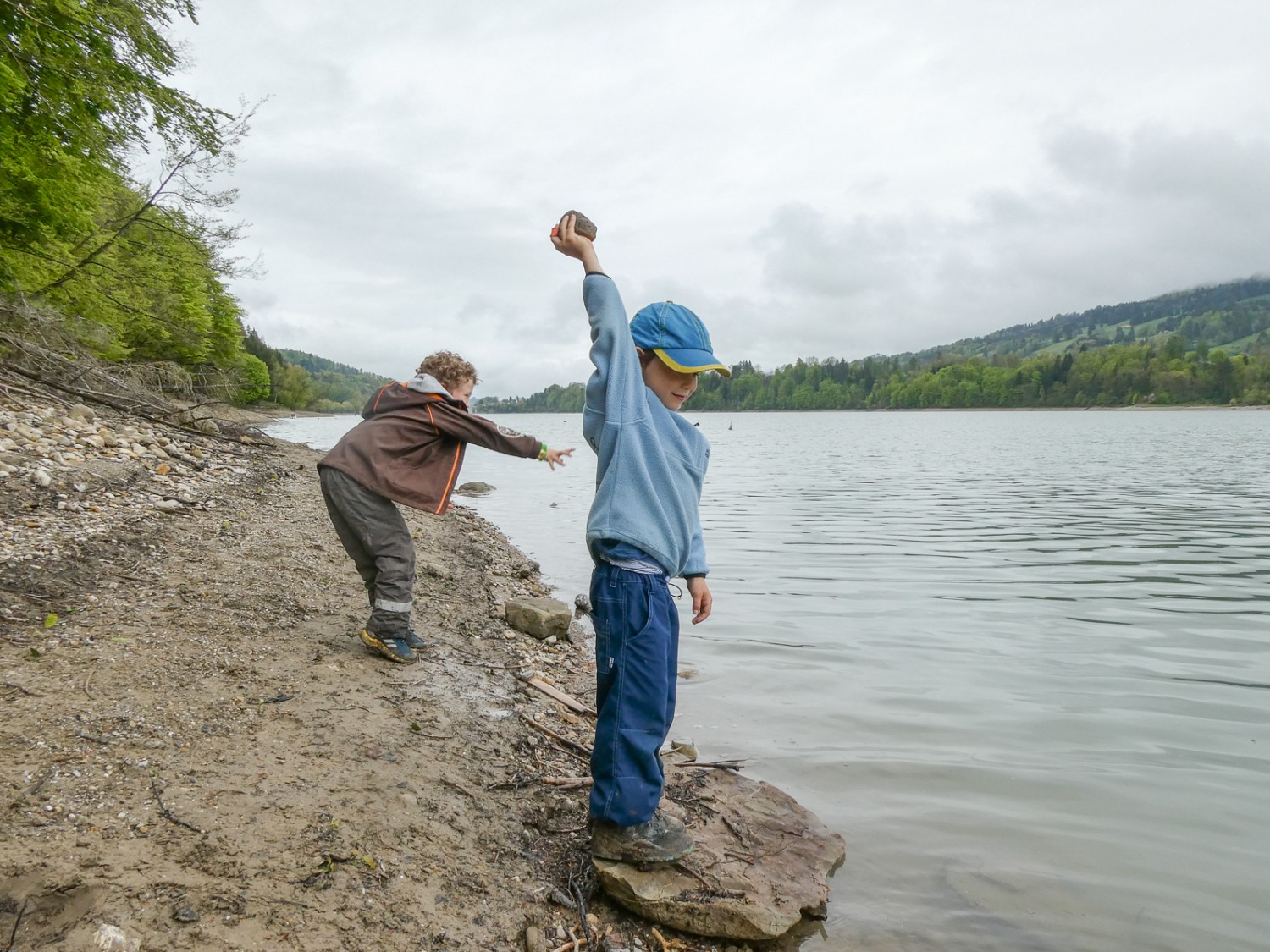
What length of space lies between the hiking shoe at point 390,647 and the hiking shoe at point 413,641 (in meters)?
0.04

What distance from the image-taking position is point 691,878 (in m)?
3.17

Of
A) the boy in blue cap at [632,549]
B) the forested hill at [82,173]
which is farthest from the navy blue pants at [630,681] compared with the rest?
the forested hill at [82,173]

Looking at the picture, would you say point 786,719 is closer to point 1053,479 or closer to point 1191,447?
point 1053,479

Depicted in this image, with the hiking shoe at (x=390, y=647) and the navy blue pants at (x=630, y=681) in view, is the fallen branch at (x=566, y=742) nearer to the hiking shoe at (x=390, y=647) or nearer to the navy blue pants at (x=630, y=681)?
the hiking shoe at (x=390, y=647)

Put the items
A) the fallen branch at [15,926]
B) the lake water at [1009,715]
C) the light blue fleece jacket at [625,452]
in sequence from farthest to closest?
the lake water at [1009,715] < the light blue fleece jacket at [625,452] < the fallen branch at [15,926]

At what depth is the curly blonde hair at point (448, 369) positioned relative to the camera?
522 centimetres

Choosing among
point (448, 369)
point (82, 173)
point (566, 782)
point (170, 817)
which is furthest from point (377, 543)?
point (82, 173)

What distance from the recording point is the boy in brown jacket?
4.98m

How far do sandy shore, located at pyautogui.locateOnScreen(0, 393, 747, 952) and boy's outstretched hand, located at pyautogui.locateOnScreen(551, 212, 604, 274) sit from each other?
2.35 m

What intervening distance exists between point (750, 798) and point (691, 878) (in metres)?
0.99

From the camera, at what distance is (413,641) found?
5.41 metres

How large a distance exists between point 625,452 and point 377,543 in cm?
267

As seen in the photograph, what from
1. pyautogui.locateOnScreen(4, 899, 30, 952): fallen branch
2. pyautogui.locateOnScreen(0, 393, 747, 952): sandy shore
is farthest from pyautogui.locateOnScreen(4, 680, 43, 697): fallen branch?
pyautogui.locateOnScreen(4, 899, 30, 952): fallen branch

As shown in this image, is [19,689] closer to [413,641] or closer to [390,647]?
[390,647]
